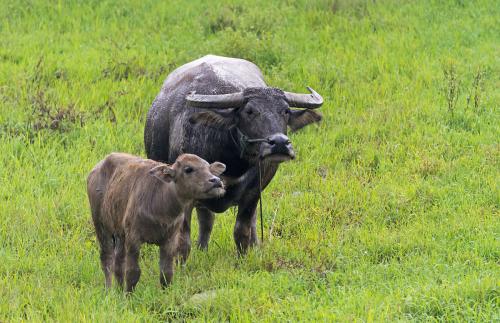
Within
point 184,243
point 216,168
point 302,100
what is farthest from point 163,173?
point 302,100

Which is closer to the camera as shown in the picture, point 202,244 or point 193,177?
point 193,177

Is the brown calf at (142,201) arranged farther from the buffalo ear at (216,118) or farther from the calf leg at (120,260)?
the buffalo ear at (216,118)

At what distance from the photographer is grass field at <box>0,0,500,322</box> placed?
252 inches

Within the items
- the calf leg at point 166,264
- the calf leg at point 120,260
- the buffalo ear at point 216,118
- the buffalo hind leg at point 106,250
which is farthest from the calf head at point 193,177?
the buffalo ear at point 216,118

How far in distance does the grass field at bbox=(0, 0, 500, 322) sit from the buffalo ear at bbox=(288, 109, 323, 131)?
101 centimetres

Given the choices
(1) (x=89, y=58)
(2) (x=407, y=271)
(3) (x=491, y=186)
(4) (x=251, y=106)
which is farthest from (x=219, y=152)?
(1) (x=89, y=58)

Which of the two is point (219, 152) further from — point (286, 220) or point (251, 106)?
point (286, 220)

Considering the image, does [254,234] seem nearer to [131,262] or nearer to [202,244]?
[202,244]

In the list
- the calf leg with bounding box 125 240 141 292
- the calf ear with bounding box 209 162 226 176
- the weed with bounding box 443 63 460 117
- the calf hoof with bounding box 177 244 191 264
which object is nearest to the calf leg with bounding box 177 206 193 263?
the calf hoof with bounding box 177 244 191 264

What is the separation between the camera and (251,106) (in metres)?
7.10

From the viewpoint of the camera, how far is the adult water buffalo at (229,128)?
7082mm

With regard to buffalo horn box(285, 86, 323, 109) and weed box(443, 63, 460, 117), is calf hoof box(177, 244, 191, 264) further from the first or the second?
weed box(443, 63, 460, 117)

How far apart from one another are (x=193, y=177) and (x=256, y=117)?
1.05m

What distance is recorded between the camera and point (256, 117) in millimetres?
7074
